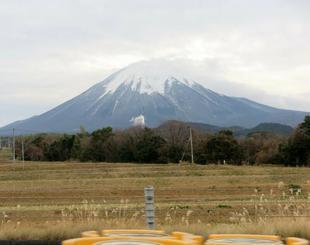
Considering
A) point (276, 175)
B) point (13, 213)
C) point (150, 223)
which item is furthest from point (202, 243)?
point (276, 175)

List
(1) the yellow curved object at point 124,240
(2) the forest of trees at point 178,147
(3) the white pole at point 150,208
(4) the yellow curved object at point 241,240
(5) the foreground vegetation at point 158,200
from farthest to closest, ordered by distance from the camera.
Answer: (2) the forest of trees at point 178,147, (5) the foreground vegetation at point 158,200, (3) the white pole at point 150,208, (4) the yellow curved object at point 241,240, (1) the yellow curved object at point 124,240

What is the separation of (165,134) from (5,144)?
89902 mm

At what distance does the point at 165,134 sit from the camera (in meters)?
77.1

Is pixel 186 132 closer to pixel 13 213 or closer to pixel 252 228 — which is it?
pixel 13 213

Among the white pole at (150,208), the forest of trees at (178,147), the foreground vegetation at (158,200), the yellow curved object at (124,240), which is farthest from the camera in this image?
the forest of trees at (178,147)

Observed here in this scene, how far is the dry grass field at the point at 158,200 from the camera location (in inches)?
440

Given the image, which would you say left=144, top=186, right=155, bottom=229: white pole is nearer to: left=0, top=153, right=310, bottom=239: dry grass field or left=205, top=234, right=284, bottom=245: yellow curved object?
left=0, top=153, right=310, bottom=239: dry grass field

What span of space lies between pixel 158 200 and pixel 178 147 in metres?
45.6

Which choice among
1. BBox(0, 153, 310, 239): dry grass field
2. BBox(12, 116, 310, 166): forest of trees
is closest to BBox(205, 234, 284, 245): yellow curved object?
BBox(0, 153, 310, 239): dry grass field

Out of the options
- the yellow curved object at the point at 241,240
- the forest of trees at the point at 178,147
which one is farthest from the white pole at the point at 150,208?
the forest of trees at the point at 178,147

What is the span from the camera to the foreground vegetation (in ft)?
36.5

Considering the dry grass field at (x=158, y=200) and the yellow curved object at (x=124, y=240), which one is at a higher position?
the yellow curved object at (x=124, y=240)

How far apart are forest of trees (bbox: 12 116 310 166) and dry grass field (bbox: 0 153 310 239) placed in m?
16.3

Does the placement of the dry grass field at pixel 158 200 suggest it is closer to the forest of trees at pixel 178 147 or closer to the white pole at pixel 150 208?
the white pole at pixel 150 208
